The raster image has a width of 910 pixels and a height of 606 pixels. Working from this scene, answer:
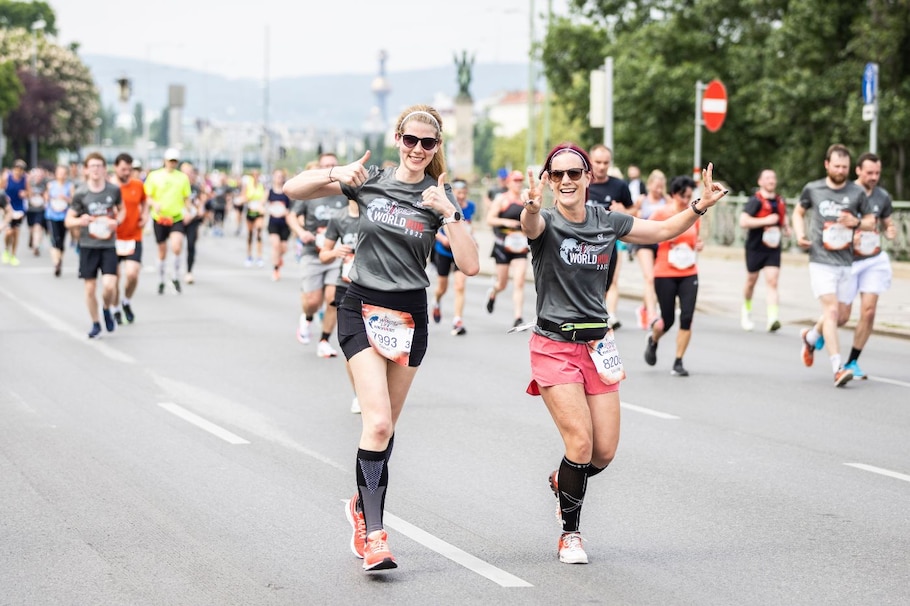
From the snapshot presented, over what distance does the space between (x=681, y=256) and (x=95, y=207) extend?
19.6ft

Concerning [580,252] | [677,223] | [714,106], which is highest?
[714,106]

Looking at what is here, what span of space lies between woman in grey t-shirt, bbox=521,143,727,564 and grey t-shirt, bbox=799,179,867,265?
6164mm

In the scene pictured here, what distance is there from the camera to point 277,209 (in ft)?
83.3

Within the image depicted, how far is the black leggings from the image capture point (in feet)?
44.0

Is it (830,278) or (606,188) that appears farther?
(606,188)

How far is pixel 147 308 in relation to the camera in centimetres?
1983

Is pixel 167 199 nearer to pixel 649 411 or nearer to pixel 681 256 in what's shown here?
pixel 681 256

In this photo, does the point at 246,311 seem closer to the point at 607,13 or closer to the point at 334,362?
the point at 334,362

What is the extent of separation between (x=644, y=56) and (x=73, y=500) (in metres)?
37.3

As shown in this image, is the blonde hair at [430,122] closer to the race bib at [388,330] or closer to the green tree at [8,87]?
the race bib at [388,330]

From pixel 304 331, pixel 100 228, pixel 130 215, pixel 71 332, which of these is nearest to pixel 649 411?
pixel 304 331

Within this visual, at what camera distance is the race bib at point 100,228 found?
15.4 metres

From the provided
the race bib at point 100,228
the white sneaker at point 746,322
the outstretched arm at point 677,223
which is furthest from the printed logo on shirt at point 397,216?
the white sneaker at point 746,322

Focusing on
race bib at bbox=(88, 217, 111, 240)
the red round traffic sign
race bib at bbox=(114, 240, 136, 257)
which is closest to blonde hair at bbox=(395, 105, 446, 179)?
race bib at bbox=(88, 217, 111, 240)
